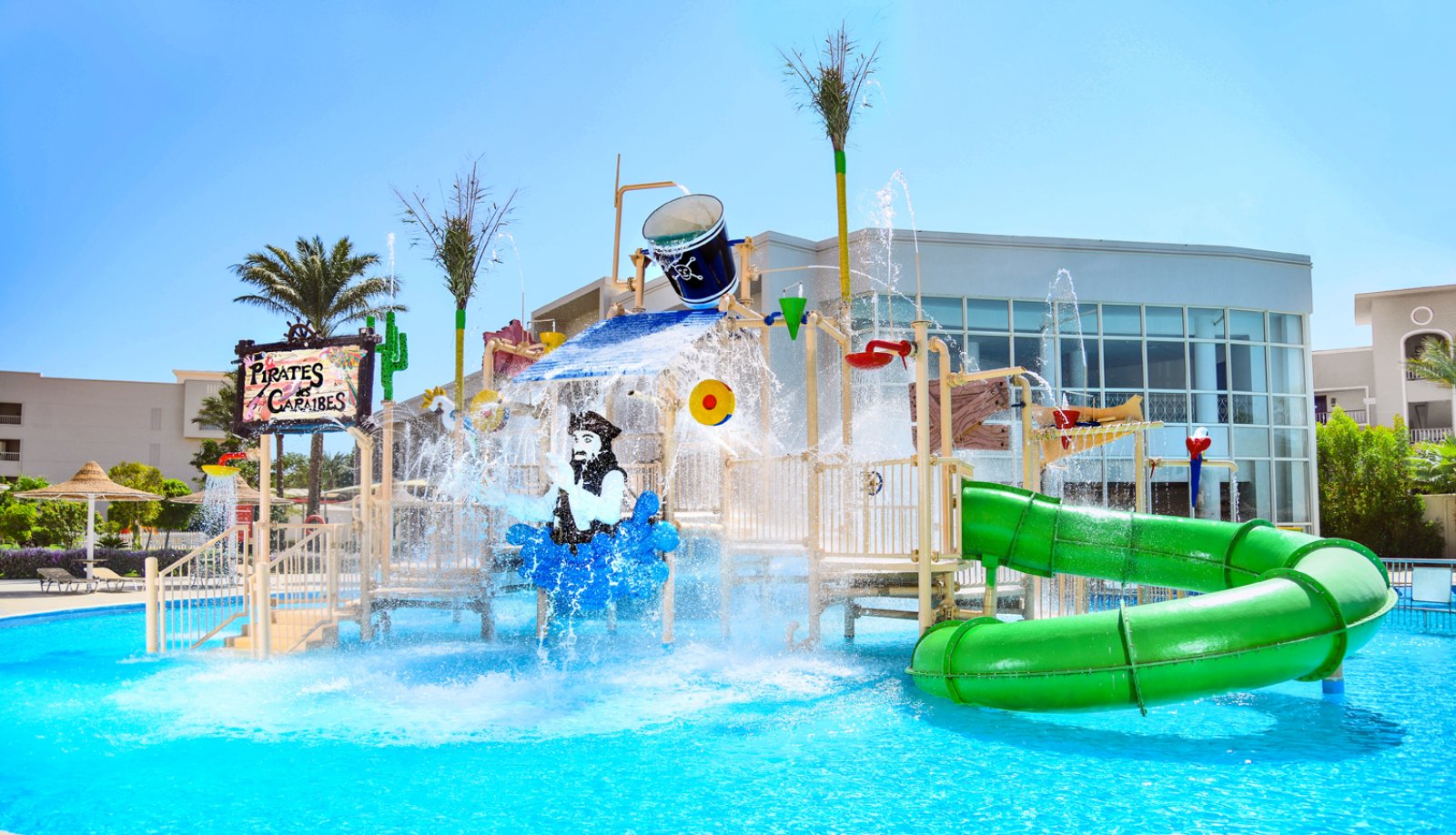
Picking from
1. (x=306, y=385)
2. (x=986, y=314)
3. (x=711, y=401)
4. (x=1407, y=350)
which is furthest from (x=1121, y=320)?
(x=1407, y=350)

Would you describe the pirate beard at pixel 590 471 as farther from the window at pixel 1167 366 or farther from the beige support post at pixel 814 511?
the window at pixel 1167 366

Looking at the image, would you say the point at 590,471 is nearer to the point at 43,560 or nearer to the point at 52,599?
the point at 52,599

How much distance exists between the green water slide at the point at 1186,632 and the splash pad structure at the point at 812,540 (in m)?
0.02

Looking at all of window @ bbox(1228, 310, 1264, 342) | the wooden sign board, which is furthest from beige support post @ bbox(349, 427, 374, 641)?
window @ bbox(1228, 310, 1264, 342)

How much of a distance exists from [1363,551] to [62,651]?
1295 cm

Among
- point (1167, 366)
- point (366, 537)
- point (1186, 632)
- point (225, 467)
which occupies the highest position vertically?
point (1167, 366)

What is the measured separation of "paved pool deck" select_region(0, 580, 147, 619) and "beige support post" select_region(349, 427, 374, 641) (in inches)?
232

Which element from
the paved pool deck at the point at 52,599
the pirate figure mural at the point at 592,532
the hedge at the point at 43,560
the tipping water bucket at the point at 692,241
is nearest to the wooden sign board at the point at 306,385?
the pirate figure mural at the point at 592,532

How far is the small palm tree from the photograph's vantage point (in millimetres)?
32531

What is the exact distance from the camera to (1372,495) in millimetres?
28125

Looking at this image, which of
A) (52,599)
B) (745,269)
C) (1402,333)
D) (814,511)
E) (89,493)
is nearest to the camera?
(814,511)

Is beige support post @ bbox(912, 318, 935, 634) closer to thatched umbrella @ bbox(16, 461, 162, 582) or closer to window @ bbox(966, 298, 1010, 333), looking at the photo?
window @ bbox(966, 298, 1010, 333)

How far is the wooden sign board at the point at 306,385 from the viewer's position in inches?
420

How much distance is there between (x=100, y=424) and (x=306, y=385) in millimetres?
55167
